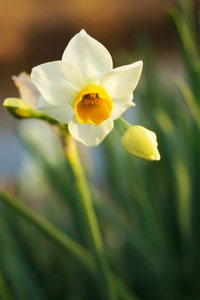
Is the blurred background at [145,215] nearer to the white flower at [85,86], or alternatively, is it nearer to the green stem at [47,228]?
the green stem at [47,228]

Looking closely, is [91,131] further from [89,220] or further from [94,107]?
[89,220]

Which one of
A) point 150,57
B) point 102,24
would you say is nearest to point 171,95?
point 150,57

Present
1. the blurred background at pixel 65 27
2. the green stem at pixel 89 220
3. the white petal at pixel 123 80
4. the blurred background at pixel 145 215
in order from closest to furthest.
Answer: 1. the white petal at pixel 123 80
2. the green stem at pixel 89 220
3. the blurred background at pixel 145 215
4. the blurred background at pixel 65 27

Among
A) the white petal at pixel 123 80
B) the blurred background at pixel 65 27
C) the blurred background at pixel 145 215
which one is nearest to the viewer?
the white petal at pixel 123 80

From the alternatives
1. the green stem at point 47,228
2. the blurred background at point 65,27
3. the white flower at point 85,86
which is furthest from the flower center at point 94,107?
the blurred background at point 65,27

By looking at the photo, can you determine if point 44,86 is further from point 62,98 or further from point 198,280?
point 198,280

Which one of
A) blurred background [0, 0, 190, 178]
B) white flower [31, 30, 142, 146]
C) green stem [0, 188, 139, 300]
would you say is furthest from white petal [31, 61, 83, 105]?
blurred background [0, 0, 190, 178]
